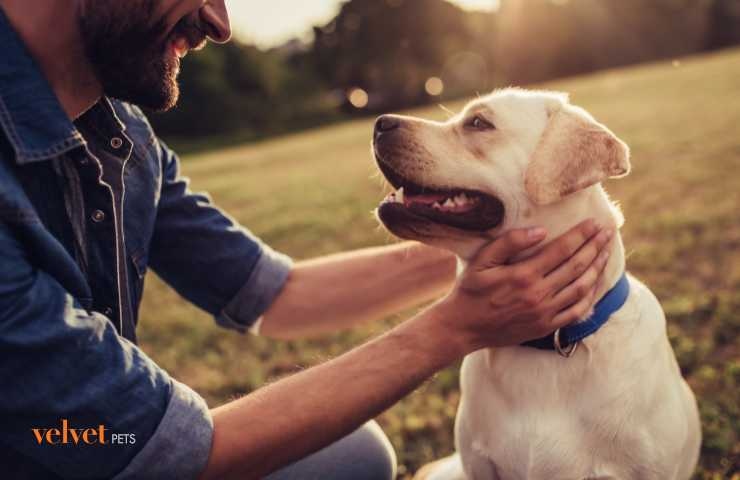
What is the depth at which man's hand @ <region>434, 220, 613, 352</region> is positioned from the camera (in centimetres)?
221

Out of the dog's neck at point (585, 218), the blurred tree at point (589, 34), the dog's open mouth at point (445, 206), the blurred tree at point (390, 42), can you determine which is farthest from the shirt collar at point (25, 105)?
the blurred tree at point (390, 42)

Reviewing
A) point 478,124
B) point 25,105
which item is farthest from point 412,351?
point 25,105

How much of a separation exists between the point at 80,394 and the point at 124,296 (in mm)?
701

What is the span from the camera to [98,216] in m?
2.28

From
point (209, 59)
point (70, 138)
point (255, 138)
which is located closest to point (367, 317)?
point (70, 138)

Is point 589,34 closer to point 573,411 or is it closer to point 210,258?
point 210,258

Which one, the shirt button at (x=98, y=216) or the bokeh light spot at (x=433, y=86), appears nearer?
the shirt button at (x=98, y=216)

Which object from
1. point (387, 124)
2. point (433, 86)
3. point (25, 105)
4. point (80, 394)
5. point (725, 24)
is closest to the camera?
point (80, 394)

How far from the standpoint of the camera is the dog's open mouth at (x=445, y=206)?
2.53 m

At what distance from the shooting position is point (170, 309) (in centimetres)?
624

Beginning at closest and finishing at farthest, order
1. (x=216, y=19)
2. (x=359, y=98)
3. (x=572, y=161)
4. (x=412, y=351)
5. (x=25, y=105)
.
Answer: (x=25, y=105)
(x=412, y=351)
(x=572, y=161)
(x=216, y=19)
(x=359, y=98)

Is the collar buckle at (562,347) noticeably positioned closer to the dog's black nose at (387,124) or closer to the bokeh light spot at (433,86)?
the dog's black nose at (387,124)

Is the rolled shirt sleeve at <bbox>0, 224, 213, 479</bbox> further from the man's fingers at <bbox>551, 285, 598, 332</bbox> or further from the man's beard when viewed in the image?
the man's fingers at <bbox>551, 285, 598, 332</bbox>

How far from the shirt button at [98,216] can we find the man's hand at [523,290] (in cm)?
115
